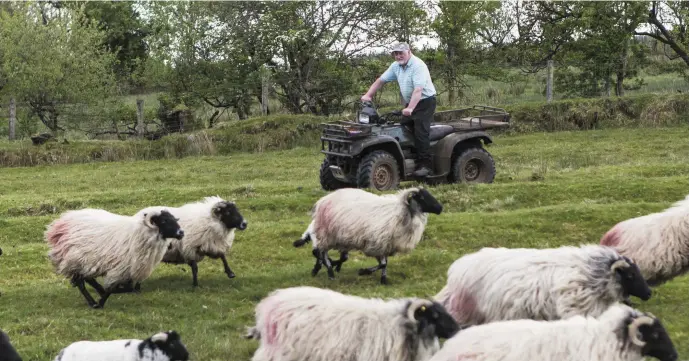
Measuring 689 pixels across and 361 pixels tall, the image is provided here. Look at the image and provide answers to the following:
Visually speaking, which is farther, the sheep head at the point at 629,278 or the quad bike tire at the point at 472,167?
the quad bike tire at the point at 472,167

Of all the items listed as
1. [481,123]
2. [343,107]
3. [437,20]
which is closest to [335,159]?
[481,123]

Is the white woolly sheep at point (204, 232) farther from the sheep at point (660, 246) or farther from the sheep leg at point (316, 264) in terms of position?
the sheep at point (660, 246)

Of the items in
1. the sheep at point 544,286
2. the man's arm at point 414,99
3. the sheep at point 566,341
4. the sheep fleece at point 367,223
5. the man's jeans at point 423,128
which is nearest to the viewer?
the sheep at point 566,341

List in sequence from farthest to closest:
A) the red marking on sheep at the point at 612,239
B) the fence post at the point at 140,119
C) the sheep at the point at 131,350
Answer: the fence post at the point at 140,119 → the red marking on sheep at the point at 612,239 → the sheep at the point at 131,350

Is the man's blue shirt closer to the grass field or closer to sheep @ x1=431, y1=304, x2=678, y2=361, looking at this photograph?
the grass field

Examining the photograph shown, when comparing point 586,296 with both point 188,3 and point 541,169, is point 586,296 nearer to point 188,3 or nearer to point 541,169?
point 541,169

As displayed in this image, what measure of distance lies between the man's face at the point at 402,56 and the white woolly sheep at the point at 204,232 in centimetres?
465

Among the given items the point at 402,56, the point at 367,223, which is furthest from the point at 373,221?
the point at 402,56

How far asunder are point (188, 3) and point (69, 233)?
27729 millimetres

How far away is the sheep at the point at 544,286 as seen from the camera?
675 centimetres

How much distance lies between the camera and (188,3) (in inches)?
1389

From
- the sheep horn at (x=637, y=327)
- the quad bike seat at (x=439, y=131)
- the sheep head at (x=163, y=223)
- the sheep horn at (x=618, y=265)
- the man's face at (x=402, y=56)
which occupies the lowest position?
the sheep horn at (x=637, y=327)

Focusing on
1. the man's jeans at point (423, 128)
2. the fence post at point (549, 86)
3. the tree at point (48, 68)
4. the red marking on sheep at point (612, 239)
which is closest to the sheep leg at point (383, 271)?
the red marking on sheep at point (612, 239)

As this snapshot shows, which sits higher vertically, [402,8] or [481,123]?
[402,8]
